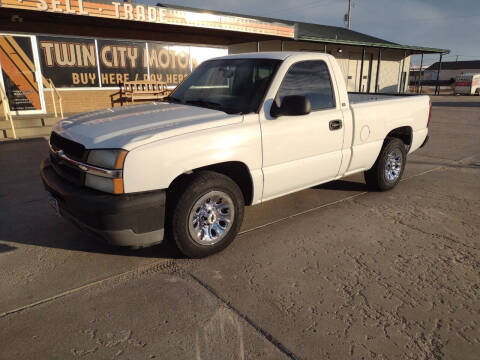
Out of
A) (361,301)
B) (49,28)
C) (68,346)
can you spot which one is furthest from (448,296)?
(49,28)

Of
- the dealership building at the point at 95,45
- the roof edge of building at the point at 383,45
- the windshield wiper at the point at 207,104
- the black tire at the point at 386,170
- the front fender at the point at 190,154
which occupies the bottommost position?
the black tire at the point at 386,170

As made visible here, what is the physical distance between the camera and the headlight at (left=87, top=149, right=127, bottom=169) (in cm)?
277

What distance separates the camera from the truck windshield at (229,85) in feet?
12.0

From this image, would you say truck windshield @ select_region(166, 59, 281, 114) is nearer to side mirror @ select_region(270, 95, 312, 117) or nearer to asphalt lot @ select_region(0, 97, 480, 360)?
side mirror @ select_region(270, 95, 312, 117)

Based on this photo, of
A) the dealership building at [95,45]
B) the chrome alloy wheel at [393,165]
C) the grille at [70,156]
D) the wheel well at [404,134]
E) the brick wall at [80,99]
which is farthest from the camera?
the brick wall at [80,99]

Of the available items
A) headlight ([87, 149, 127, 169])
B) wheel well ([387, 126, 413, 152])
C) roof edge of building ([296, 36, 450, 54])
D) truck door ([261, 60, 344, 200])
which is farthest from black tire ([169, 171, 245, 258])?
roof edge of building ([296, 36, 450, 54])

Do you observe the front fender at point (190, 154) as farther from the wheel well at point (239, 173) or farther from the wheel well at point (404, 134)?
the wheel well at point (404, 134)

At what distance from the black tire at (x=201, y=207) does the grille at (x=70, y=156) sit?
841mm

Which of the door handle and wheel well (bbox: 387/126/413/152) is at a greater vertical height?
the door handle

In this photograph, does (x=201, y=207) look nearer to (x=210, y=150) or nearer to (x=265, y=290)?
(x=210, y=150)

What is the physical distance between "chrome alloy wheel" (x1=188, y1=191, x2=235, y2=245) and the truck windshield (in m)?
0.89

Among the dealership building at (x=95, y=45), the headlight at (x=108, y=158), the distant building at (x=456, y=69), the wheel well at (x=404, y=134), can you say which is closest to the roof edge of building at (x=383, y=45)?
the dealership building at (x=95, y=45)

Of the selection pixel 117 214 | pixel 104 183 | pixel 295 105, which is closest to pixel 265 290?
pixel 117 214

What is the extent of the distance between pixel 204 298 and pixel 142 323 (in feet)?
1.67
